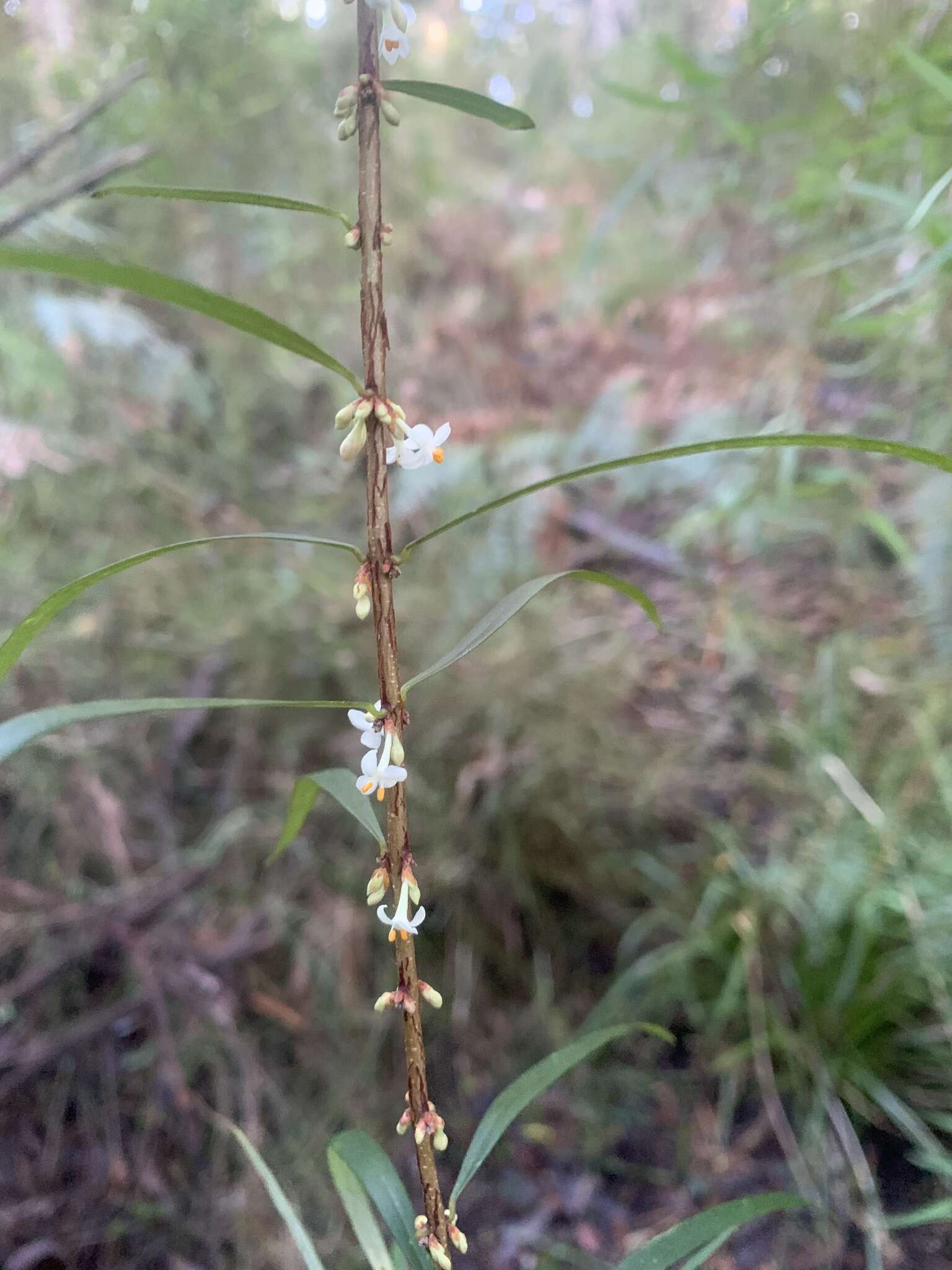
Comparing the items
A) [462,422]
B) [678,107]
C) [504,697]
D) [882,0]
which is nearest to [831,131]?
[882,0]

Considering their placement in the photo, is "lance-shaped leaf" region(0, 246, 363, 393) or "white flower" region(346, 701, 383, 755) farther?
"white flower" region(346, 701, 383, 755)

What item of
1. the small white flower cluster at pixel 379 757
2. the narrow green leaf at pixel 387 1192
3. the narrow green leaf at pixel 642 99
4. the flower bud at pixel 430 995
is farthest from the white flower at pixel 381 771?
the narrow green leaf at pixel 642 99

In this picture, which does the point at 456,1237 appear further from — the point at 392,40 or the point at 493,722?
the point at 493,722

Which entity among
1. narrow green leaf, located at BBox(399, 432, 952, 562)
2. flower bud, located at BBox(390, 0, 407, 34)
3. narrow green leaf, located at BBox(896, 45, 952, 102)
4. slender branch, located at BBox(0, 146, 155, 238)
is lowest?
narrow green leaf, located at BBox(399, 432, 952, 562)

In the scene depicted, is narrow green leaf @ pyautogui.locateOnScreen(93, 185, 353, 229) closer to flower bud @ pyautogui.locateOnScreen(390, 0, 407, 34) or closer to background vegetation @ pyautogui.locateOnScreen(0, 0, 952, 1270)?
flower bud @ pyautogui.locateOnScreen(390, 0, 407, 34)

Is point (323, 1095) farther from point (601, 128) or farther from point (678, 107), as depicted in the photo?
point (601, 128)

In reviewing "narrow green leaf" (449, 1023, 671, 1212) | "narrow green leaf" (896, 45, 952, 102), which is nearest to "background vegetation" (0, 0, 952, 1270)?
"narrow green leaf" (896, 45, 952, 102)

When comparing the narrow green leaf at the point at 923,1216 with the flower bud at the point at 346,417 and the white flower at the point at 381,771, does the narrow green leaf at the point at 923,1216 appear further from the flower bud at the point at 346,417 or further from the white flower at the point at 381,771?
the flower bud at the point at 346,417
